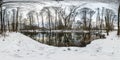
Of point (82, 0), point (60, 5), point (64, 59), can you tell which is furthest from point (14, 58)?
Result: point (60, 5)

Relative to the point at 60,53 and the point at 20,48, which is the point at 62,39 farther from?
the point at 60,53

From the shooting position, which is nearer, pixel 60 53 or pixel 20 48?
pixel 60 53

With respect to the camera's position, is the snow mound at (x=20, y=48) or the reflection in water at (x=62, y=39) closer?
the snow mound at (x=20, y=48)

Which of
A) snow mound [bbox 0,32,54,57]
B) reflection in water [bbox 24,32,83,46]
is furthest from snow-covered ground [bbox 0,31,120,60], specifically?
reflection in water [bbox 24,32,83,46]

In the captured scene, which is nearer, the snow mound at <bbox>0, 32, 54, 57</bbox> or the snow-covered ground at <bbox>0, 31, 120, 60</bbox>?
the snow-covered ground at <bbox>0, 31, 120, 60</bbox>

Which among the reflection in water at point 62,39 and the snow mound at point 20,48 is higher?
the snow mound at point 20,48

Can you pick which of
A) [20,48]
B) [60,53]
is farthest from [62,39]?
[60,53]

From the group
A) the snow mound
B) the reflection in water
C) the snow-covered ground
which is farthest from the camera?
the reflection in water

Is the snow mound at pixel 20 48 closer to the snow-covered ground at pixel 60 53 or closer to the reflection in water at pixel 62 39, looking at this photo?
the snow-covered ground at pixel 60 53

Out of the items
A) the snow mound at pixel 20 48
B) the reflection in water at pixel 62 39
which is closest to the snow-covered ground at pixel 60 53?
the snow mound at pixel 20 48

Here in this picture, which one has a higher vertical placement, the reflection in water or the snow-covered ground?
the snow-covered ground

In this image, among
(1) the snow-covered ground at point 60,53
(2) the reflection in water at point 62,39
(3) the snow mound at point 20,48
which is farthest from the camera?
(2) the reflection in water at point 62,39

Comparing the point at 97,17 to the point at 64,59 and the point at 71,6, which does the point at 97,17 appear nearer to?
the point at 71,6

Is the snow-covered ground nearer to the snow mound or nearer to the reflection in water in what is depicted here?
the snow mound
